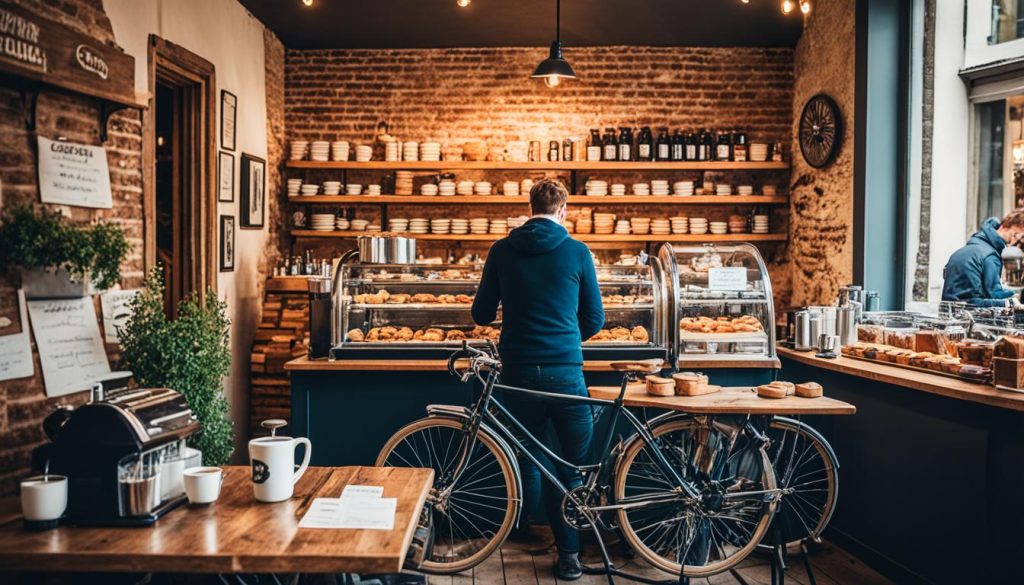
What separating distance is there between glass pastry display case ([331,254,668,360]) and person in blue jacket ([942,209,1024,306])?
2.21 m

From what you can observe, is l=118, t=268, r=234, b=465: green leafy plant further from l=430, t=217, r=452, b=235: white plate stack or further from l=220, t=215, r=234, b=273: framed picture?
l=430, t=217, r=452, b=235: white plate stack

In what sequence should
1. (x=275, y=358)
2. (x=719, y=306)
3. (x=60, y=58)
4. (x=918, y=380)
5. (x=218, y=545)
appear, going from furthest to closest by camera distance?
(x=275, y=358)
(x=719, y=306)
(x=918, y=380)
(x=60, y=58)
(x=218, y=545)

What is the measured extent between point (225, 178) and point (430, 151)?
2.04 meters

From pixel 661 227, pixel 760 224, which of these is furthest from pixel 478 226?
pixel 760 224

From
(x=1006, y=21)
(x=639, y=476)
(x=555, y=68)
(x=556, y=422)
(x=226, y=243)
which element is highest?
(x=1006, y=21)

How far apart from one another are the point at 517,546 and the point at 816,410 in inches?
69.5

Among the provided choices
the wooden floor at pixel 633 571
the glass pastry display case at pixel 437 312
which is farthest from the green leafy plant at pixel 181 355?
the wooden floor at pixel 633 571

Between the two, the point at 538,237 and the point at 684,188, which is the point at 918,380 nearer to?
the point at 538,237

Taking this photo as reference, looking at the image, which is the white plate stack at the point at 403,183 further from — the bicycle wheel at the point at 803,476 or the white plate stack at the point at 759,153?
the bicycle wheel at the point at 803,476

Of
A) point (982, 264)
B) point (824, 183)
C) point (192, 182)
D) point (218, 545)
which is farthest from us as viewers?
point (824, 183)

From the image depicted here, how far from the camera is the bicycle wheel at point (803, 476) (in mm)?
3986

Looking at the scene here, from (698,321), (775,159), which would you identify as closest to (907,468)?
(698,321)

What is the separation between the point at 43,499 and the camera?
6.27ft

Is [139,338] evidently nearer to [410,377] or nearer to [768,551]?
[410,377]
